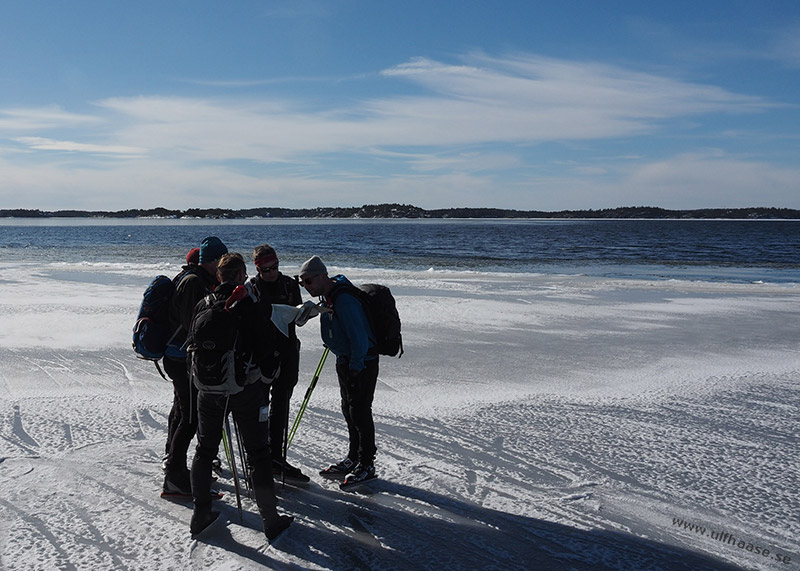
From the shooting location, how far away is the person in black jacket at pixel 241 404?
3.32m

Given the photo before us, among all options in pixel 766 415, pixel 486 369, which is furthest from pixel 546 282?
pixel 766 415

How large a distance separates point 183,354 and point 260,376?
30.1 inches

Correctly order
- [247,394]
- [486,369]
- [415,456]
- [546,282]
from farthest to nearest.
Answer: [546,282]
[486,369]
[415,456]
[247,394]

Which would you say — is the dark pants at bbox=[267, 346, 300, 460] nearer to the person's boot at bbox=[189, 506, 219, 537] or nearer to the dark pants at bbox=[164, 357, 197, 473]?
the dark pants at bbox=[164, 357, 197, 473]

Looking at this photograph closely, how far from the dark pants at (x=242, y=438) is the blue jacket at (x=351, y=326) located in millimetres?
687

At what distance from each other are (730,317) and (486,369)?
22.3ft

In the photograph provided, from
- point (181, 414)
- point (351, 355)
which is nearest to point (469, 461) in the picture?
point (351, 355)

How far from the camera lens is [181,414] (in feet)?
13.4

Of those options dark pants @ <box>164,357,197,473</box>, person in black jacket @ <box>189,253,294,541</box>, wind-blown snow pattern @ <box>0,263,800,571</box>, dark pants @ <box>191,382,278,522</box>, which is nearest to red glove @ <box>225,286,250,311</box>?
person in black jacket @ <box>189,253,294,541</box>

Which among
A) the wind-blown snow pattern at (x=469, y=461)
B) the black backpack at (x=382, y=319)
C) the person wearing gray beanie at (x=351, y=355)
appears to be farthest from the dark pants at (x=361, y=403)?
the wind-blown snow pattern at (x=469, y=461)

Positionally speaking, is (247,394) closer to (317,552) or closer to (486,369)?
(317,552)

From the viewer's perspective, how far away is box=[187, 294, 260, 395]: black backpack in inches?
128

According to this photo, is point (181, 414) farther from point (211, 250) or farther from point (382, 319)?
point (382, 319)

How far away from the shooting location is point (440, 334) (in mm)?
9805
